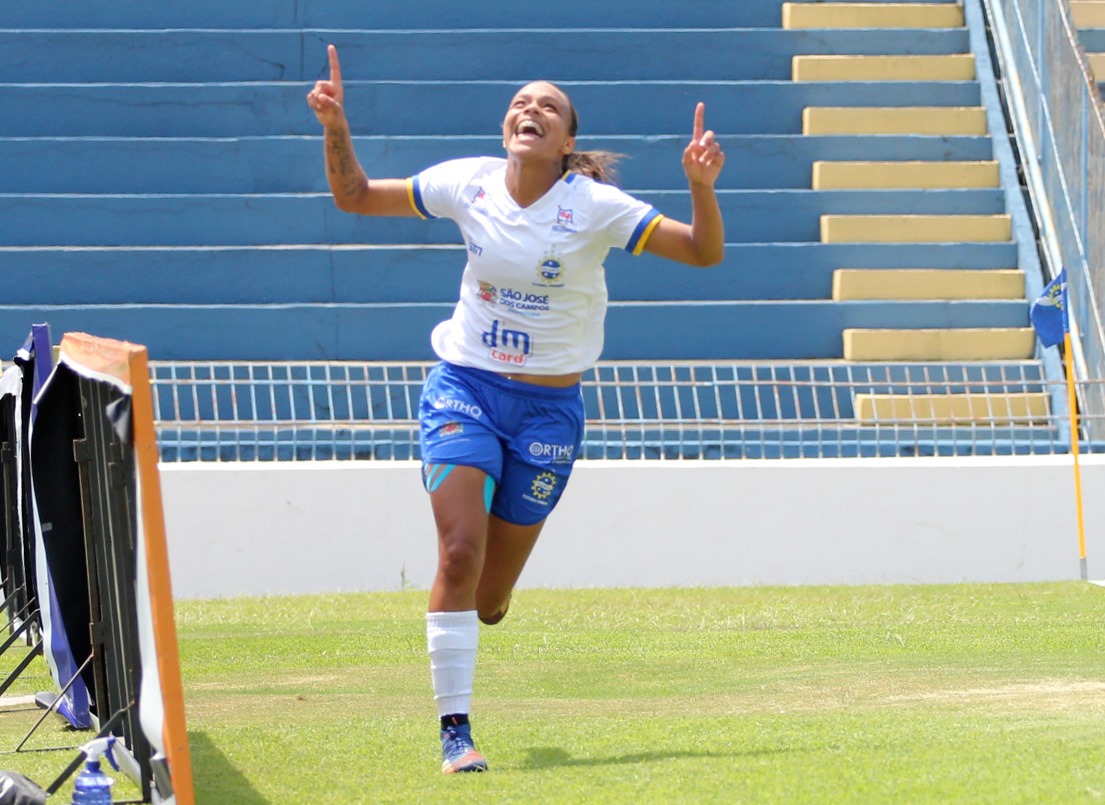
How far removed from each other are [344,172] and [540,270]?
2.22 feet

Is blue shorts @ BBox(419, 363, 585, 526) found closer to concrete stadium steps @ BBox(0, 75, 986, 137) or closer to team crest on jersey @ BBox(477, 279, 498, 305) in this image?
team crest on jersey @ BBox(477, 279, 498, 305)

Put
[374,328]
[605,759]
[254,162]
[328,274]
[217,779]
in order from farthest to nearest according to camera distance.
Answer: [254,162], [328,274], [374,328], [605,759], [217,779]

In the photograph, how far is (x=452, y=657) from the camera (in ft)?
15.6

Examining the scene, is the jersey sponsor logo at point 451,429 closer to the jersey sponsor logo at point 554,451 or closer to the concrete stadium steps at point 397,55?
the jersey sponsor logo at point 554,451

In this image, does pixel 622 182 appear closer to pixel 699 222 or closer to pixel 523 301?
pixel 523 301

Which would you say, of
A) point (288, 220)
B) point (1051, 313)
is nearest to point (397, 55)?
point (288, 220)

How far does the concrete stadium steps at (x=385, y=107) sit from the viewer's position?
608 inches

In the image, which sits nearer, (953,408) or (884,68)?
(953,408)

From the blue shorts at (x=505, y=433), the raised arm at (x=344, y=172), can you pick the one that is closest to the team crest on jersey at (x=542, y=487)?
the blue shorts at (x=505, y=433)

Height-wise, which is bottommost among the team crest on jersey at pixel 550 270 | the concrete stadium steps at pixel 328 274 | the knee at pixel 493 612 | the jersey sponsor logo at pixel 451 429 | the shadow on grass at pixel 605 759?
the shadow on grass at pixel 605 759

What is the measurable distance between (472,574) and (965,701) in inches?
67.1

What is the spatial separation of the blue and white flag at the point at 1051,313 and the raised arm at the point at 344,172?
7.14 m

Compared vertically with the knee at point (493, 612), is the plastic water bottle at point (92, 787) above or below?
above

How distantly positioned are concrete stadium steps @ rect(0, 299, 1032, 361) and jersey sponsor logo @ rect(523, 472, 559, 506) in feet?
27.3
